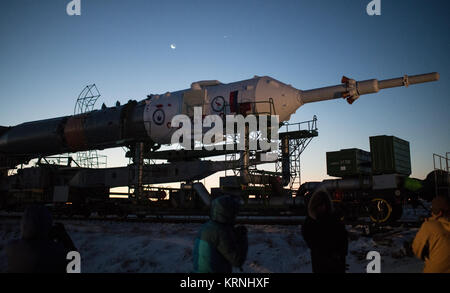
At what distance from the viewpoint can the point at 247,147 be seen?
45.1ft

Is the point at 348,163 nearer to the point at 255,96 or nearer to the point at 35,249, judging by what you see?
the point at 255,96

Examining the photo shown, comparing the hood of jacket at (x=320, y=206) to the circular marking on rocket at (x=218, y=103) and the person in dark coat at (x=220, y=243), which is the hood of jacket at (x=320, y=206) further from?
the circular marking on rocket at (x=218, y=103)

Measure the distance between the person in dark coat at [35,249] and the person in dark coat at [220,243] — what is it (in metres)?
1.33

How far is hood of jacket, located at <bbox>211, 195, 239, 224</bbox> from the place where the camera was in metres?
3.51

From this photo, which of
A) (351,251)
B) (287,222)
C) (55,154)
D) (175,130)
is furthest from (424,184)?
(55,154)

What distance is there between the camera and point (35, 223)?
3314mm

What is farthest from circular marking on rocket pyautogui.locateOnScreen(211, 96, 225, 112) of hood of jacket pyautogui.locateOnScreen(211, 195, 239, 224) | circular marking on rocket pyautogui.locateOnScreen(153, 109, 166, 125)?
hood of jacket pyautogui.locateOnScreen(211, 195, 239, 224)

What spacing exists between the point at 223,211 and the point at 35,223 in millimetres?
1769

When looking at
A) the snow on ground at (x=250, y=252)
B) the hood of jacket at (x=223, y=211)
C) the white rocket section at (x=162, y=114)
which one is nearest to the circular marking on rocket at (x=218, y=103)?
the white rocket section at (x=162, y=114)

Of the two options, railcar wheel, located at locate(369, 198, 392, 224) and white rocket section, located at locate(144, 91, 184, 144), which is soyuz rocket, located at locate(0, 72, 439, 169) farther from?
railcar wheel, located at locate(369, 198, 392, 224)

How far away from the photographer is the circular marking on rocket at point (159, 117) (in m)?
15.8

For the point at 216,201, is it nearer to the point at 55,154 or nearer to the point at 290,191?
the point at 290,191

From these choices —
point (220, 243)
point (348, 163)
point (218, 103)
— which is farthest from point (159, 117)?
point (220, 243)
